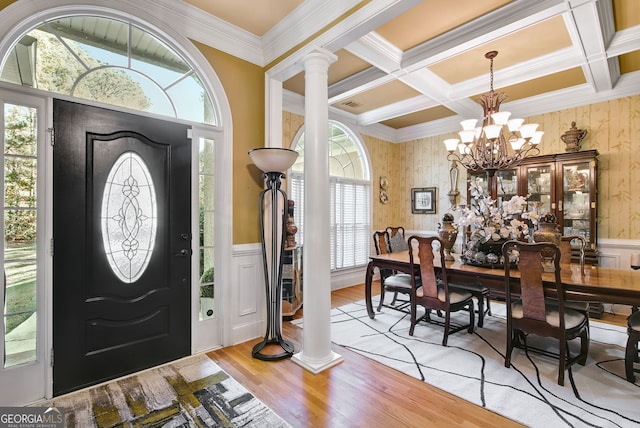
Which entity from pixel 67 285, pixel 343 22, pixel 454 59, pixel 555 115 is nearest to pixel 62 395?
pixel 67 285

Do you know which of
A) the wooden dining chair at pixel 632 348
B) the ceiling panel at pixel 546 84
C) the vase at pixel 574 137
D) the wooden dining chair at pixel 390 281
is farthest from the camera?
the vase at pixel 574 137

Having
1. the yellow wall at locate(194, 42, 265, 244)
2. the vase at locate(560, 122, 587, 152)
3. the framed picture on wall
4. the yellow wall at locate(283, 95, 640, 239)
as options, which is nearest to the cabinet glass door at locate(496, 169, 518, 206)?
the yellow wall at locate(283, 95, 640, 239)

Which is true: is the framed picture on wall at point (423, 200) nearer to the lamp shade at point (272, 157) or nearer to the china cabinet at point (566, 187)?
the china cabinet at point (566, 187)

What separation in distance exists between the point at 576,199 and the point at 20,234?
5818 mm

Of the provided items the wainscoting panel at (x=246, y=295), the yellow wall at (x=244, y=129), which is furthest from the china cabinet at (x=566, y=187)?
the wainscoting panel at (x=246, y=295)

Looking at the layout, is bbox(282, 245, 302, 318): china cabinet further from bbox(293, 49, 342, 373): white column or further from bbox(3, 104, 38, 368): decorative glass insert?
bbox(3, 104, 38, 368): decorative glass insert

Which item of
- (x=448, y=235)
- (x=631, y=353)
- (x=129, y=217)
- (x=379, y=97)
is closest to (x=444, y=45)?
(x=379, y=97)

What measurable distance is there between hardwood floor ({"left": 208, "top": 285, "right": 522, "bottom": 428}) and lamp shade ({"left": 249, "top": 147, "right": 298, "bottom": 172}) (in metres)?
1.74

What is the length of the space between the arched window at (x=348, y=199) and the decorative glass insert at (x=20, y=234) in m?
3.80

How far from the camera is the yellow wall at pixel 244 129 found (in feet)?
9.85

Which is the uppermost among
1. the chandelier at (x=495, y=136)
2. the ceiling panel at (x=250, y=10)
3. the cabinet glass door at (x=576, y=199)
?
the ceiling panel at (x=250, y=10)

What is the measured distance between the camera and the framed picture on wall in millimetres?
5824

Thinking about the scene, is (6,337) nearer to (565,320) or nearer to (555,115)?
(565,320)

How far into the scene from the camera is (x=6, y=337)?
2.02m
